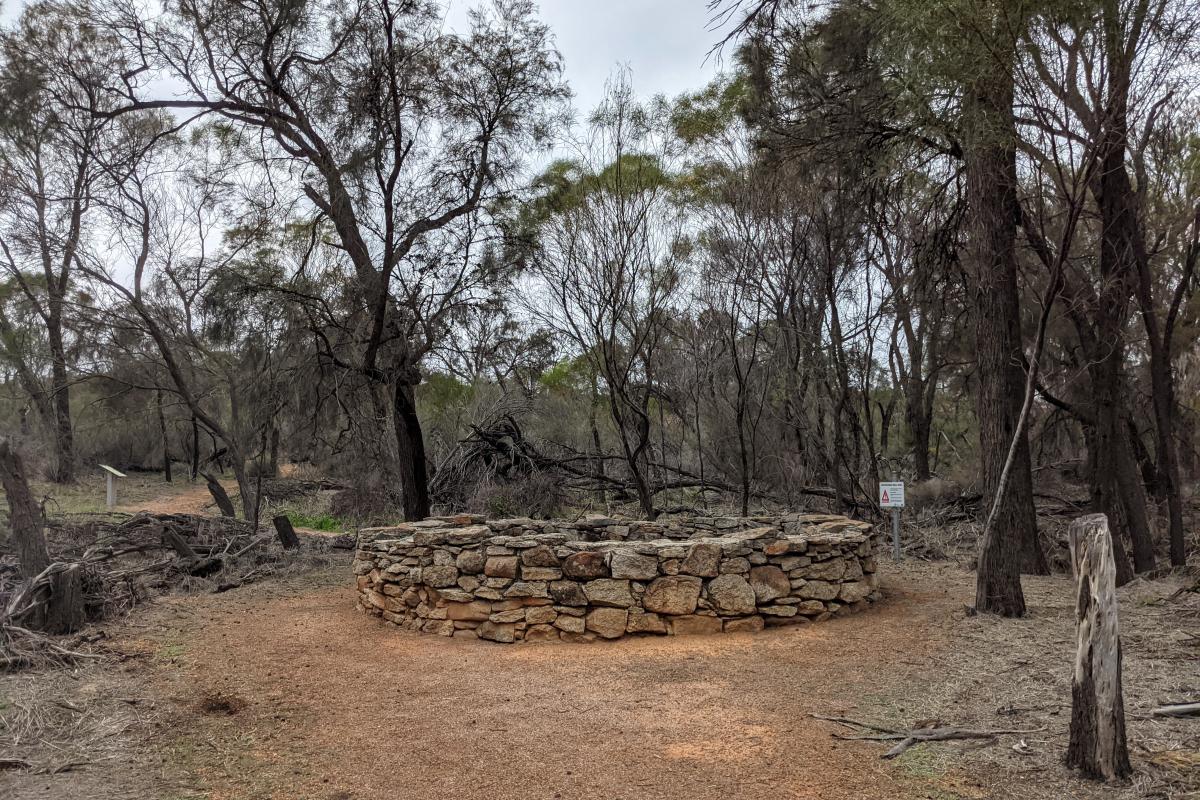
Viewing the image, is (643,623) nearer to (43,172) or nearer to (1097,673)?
(1097,673)

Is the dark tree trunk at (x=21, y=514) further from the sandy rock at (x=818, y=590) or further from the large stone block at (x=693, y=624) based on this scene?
the sandy rock at (x=818, y=590)

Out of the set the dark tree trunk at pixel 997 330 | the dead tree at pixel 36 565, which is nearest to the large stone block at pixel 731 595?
the dark tree trunk at pixel 997 330

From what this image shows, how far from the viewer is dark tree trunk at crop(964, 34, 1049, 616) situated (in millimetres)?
6406

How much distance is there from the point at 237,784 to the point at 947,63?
685 centimetres

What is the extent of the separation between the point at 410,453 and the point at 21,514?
498 centimetres

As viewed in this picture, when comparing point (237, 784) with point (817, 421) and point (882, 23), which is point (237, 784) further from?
point (817, 421)

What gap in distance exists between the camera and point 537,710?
15.8 feet

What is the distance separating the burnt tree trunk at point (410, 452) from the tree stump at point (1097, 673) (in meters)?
8.79

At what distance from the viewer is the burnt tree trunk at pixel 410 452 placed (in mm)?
10758

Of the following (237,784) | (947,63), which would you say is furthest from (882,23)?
(237,784)

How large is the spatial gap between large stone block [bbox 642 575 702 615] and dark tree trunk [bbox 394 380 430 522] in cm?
532

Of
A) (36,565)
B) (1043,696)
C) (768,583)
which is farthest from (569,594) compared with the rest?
(36,565)

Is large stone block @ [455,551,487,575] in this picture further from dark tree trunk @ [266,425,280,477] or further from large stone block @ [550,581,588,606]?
dark tree trunk @ [266,425,280,477]

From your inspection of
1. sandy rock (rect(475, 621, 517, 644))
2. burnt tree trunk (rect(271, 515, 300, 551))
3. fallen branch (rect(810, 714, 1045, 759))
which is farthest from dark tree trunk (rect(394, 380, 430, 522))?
fallen branch (rect(810, 714, 1045, 759))
